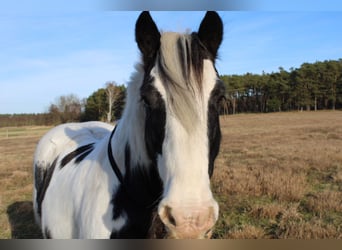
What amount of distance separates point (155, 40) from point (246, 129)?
1831 cm

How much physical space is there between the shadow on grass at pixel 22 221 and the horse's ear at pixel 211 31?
383 centimetres

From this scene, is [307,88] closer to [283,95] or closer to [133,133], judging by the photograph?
[283,95]

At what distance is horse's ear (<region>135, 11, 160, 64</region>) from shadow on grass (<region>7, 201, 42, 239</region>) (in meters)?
3.64

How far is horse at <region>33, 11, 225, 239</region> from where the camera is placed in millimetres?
1314

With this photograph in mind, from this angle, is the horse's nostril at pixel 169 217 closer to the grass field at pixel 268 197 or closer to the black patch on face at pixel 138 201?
the black patch on face at pixel 138 201

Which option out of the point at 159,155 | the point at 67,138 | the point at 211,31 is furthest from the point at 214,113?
the point at 67,138

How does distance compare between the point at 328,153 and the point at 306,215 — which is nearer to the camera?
the point at 306,215

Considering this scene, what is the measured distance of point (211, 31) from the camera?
5.71 ft

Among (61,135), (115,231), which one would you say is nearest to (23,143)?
(61,135)

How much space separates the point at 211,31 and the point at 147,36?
1.27 ft

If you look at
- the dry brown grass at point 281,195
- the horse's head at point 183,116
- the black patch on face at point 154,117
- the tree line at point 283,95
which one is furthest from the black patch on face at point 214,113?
the tree line at point 283,95

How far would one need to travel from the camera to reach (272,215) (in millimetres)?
4223

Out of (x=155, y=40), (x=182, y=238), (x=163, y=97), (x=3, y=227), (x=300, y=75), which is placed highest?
(x=300, y=75)

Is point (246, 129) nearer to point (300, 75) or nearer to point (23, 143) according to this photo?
point (300, 75)
